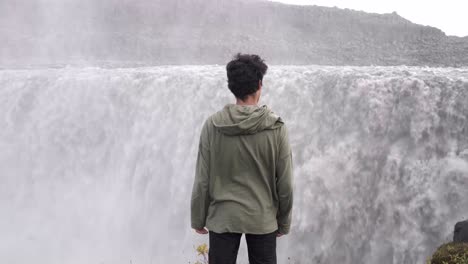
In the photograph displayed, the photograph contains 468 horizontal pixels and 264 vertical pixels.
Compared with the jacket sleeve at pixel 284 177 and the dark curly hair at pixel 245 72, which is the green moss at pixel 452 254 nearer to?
the jacket sleeve at pixel 284 177

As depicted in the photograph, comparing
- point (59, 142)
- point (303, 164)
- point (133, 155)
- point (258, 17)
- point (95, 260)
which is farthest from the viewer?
point (258, 17)

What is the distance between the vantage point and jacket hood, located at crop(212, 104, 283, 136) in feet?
8.85

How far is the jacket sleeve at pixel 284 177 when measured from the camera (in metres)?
2.81

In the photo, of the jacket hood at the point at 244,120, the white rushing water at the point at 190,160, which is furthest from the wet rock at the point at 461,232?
the jacket hood at the point at 244,120

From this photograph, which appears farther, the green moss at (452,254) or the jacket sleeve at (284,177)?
the green moss at (452,254)

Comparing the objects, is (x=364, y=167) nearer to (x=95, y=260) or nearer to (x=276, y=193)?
(x=276, y=193)

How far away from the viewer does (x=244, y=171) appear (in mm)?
2818

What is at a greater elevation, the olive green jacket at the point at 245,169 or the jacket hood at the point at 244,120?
the jacket hood at the point at 244,120

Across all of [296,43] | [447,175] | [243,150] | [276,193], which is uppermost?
[296,43]

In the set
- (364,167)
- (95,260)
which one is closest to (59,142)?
(95,260)

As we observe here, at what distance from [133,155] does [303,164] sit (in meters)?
3.81

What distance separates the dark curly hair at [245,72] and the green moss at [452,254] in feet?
7.50

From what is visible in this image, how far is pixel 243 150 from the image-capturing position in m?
2.77

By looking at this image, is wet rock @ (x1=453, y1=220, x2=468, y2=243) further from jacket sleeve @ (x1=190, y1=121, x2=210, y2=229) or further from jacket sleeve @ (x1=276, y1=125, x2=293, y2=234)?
jacket sleeve @ (x1=190, y1=121, x2=210, y2=229)
